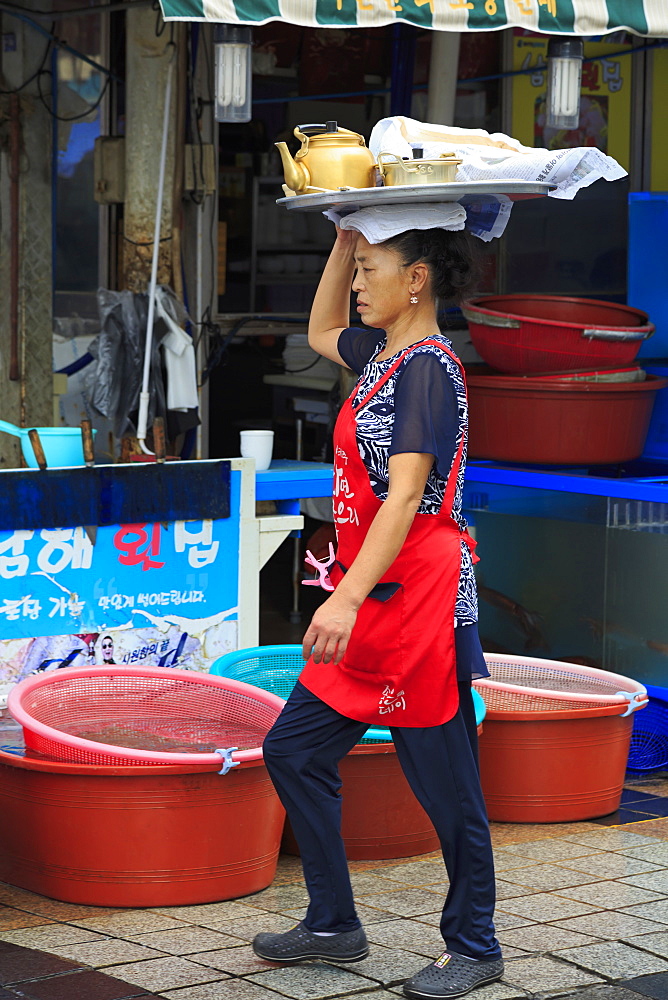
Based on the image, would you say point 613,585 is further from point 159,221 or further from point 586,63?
point 586,63

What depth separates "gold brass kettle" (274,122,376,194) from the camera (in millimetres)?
3746

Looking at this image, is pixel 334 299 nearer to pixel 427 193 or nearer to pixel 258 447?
pixel 427 193

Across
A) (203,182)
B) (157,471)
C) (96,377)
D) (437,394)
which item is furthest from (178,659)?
(203,182)

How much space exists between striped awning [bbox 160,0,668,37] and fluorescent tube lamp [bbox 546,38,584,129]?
188mm

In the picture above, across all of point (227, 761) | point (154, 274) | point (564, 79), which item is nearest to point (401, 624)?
point (227, 761)

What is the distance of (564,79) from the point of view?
5.56 meters

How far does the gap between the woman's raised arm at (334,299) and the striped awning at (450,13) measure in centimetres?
138

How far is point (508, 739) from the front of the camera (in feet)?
A: 16.2

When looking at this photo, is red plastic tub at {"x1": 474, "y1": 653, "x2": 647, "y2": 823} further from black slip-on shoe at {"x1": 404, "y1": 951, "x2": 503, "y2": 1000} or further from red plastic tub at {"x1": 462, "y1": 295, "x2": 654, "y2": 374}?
red plastic tub at {"x1": 462, "y1": 295, "x2": 654, "y2": 374}

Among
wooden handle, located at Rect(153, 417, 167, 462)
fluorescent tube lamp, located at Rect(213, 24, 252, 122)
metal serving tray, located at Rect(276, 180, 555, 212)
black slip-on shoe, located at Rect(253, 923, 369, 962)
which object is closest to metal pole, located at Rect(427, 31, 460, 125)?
fluorescent tube lamp, located at Rect(213, 24, 252, 122)

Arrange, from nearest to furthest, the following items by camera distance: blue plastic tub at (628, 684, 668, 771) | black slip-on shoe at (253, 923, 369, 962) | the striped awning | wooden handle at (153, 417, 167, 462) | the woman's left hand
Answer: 1. the woman's left hand
2. black slip-on shoe at (253, 923, 369, 962)
3. the striped awning
4. wooden handle at (153, 417, 167, 462)
5. blue plastic tub at (628, 684, 668, 771)

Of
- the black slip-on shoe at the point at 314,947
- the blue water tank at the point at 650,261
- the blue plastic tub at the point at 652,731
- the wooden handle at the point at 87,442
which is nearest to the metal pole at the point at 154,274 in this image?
the wooden handle at the point at 87,442

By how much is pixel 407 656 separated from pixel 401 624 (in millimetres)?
80

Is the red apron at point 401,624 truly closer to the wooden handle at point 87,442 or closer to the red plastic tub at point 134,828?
the red plastic tub at point 134,828
